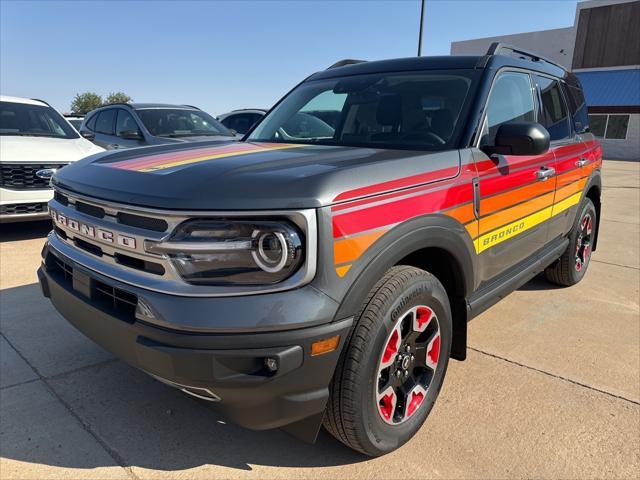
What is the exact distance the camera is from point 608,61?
2922 centimetres

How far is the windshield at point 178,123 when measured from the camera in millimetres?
7785

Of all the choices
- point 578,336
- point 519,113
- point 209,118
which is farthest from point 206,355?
point 209,118

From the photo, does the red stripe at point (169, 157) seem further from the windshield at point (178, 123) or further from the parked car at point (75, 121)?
the parked car at point (75, 121)

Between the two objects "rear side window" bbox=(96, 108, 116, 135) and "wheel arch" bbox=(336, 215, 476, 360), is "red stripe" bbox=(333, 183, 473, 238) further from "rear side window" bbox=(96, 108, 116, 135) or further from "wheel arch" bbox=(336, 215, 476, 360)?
"rear side window" bbox=(96, 108, 116, 135)

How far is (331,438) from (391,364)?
1.74ft

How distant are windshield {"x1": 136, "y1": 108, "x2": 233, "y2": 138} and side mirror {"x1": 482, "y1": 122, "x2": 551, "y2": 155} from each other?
612 cm

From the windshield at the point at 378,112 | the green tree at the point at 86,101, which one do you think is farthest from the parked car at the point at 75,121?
the green tree at the point at 86,101

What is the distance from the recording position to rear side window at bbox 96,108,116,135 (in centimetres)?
854

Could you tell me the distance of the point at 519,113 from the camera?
10.6ft

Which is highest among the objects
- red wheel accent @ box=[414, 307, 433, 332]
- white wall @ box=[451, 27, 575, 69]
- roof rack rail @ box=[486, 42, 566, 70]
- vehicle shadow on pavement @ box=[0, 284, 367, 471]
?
white wall @ box=[451, 27, 575, 69]

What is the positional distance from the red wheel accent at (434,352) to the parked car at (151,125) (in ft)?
18.9

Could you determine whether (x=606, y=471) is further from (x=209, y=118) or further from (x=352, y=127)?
(x=209, y=118)

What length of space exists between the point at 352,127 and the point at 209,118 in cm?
602

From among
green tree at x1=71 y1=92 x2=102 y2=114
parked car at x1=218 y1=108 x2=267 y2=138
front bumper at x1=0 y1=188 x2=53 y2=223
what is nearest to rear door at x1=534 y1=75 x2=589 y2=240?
front bumper at x1=0 y1=188 x2=53 y2=223
